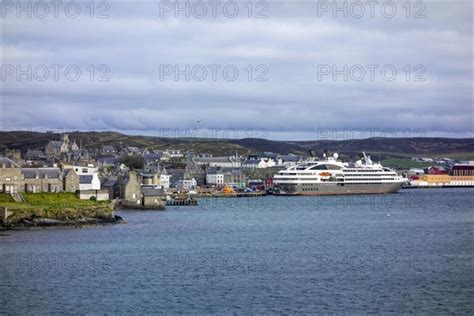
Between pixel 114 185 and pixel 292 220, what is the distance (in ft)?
48.5

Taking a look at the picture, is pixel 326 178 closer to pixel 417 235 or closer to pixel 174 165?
pixel 174 165

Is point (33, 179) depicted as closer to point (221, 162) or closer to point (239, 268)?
point (239, 268)

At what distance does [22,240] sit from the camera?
35.5 meters

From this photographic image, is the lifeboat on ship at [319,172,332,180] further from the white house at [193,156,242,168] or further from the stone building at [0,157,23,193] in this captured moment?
the stone building at [0,157,23,193]

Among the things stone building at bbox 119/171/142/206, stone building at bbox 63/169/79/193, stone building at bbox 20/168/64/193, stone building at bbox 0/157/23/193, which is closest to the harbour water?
stone building at bbox 0/157/23/193

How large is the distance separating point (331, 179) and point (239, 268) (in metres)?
65.4

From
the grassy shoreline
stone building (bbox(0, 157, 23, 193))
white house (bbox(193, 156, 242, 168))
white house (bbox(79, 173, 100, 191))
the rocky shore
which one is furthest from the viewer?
white house (bbox(193, 156, 242, 168))

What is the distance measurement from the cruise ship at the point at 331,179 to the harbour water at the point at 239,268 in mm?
45387

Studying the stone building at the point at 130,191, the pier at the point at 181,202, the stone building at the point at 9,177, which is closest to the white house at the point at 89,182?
the stone building at the point at 130,191

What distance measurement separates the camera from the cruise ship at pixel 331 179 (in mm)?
92562

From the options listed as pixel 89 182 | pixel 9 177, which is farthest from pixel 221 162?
pixel 9 177

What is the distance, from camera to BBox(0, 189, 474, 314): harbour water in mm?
22562

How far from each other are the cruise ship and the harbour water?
45387 millimetres

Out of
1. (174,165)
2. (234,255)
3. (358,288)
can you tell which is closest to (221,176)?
(174,165)
